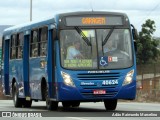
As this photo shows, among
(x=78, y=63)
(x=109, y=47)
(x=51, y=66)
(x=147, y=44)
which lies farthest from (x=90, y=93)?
(x=147, y=44)

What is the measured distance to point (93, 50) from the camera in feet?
71.8

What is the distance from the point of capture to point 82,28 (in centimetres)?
2208

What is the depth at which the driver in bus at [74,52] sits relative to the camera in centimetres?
2186

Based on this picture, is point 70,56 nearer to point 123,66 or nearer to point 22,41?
point 123,66

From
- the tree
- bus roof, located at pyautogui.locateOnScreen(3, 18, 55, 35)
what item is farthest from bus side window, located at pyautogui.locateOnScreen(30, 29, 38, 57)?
the tree

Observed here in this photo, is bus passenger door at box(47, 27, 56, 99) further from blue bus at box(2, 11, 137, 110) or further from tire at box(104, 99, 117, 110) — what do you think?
tire at box(104, 99, 117, 110)

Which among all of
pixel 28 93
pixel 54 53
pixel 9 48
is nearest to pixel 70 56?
pixel 54 53

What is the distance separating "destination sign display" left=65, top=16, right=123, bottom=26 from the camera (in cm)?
2211

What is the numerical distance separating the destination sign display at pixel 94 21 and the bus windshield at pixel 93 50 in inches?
9.5

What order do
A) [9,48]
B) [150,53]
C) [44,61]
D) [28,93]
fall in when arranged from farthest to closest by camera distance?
1. [150,53]
2. [9,48]
3. [28,93]
4. [44,61]

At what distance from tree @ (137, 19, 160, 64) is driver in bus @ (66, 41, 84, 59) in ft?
178

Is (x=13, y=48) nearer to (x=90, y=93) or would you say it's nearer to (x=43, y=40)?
(x=43, y=40)

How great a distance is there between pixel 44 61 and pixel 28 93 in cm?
322

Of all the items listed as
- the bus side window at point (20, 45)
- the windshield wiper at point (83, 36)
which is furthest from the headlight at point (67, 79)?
the bus side window at point (20, 45)
